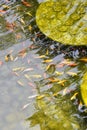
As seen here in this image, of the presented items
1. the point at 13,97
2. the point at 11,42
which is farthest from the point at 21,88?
the point at 11,42

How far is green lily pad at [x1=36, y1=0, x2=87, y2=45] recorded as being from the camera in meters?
6.57

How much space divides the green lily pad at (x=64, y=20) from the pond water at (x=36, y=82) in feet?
0.62

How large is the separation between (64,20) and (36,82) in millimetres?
1707

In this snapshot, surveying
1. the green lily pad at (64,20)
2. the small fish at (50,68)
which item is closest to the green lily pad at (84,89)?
the small fish at (50,68)

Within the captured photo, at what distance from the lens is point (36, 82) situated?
604 centimetres

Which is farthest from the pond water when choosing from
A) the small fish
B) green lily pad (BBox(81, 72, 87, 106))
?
green lily pad (BBox(81, 72, 87, 106))

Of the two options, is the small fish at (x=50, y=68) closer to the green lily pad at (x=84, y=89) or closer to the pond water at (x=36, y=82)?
the pond water at (x=36, y=82)

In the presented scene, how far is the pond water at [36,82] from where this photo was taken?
17.7 feet

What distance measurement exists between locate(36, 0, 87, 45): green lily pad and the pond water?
0.62 feet

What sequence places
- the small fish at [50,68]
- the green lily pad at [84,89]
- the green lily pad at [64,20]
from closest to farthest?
the green lily pad at [84,89], the small fish at [50,68], the green lily pad at [64,20]

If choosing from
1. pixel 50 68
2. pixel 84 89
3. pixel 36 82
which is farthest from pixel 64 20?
pixel 84 89

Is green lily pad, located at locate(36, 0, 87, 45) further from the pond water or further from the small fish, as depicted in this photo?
the small fish

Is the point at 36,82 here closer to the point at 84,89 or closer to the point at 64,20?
the point at 84,89

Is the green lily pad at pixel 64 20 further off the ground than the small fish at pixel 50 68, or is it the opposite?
the green lily pad at pixel 64 20
